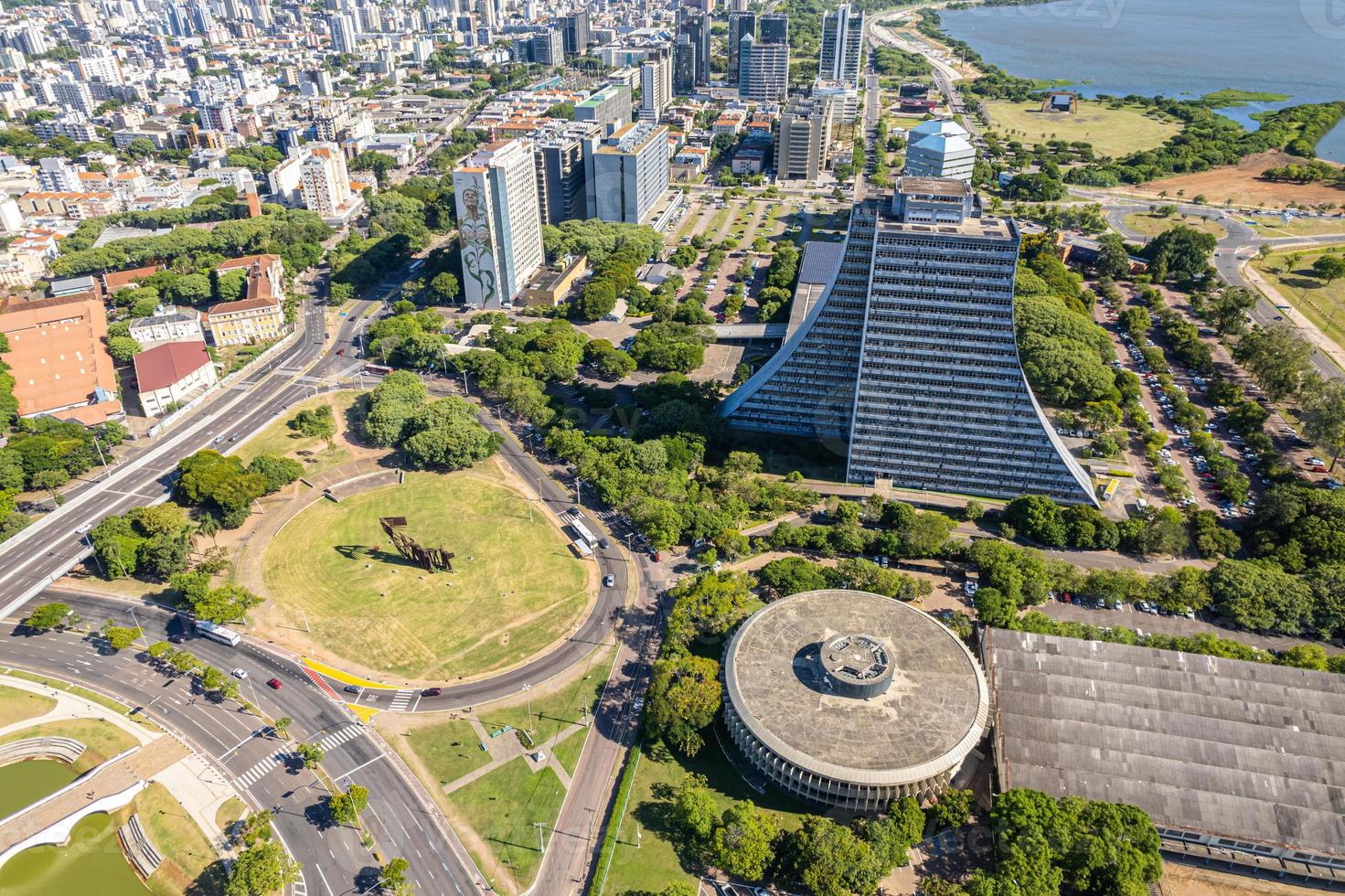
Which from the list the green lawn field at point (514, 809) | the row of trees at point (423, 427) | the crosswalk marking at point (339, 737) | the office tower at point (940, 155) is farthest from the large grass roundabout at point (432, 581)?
the office tower at point (940, 155)

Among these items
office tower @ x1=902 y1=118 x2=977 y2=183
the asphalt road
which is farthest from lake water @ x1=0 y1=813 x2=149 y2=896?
office tower @ x1=902 y1=118 x2=977 y2=183

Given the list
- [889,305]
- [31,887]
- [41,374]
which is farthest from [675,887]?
[41,374]

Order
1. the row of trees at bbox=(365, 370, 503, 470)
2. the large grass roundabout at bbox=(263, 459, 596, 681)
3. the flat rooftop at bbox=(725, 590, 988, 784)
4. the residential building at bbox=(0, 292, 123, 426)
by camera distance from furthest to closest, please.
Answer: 1. the residential building at bbox=(0, 292, 123, 426)
2. the row of trees at bbox=(365, 370, 503, 470)
3. the large grass roundabout at bbox=(263, 459, 596, 681)
4. the flat rooftop at bbox=(725, 590, 988, 784)

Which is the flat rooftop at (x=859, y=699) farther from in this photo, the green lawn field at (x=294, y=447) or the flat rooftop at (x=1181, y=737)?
the green lawn field at (x=294, y=447)

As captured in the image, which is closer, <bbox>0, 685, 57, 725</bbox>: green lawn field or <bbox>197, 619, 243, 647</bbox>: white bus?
<bbox>0, 685, 57, 725</bbox>: green lawn field

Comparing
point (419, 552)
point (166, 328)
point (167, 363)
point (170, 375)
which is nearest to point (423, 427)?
point (419, 552)

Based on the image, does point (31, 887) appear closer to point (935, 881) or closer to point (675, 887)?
point (675, 887)

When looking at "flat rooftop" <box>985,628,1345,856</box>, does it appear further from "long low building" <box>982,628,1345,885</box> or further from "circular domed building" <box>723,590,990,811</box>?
Answer: "circular domed building" <box>723,590,990,811</box>
